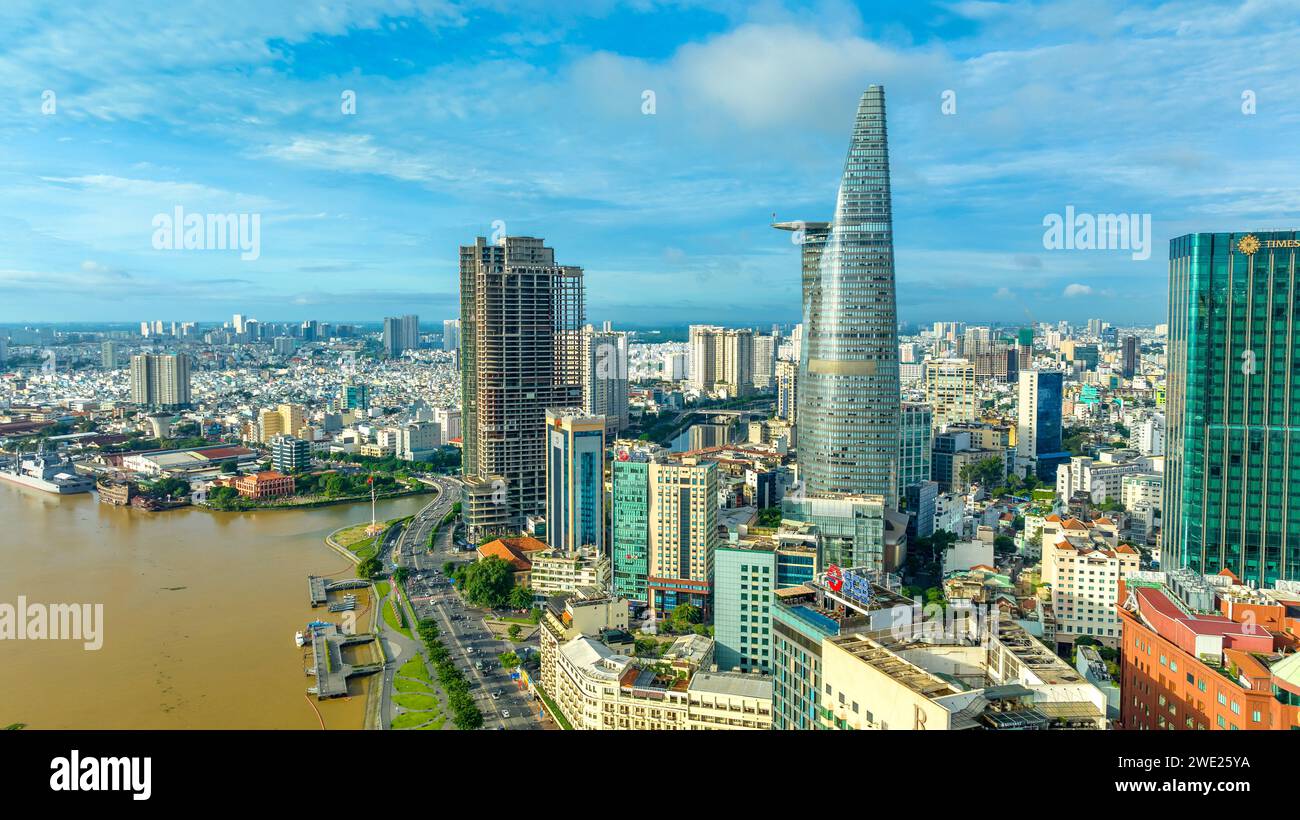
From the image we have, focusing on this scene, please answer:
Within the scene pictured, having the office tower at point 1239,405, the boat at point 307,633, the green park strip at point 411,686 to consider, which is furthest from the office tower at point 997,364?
the green park strip at point 411,686

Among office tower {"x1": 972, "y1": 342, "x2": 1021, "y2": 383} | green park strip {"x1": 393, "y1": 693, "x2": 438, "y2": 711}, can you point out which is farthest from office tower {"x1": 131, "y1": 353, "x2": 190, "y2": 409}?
office tower {"x1": 972, "y1": 342, "x2": 1021, "y2": 383}

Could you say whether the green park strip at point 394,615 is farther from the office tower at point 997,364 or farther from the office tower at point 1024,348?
the office tower at point 1024,348

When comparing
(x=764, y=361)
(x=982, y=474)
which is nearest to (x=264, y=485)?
(x=982, y=474)

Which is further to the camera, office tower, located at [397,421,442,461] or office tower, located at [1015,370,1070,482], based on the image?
office tower, located at [397,421,442,461]

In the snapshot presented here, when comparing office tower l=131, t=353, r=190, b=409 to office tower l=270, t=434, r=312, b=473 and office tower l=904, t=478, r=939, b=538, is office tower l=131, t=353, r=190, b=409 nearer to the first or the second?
office tower l=270, t=434, r=312, b=473

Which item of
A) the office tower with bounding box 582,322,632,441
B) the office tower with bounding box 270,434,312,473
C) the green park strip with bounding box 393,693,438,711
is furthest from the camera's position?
the office tower with bounding box 582,322,632,441

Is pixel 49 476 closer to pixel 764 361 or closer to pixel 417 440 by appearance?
pixel 417 440
